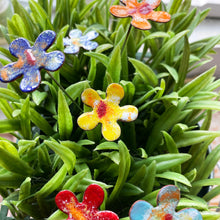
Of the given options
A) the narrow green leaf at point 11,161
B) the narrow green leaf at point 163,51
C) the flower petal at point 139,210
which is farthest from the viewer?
the narrow green leaf at point 163,51

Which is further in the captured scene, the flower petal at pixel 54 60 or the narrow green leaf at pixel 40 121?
the narrow green leaf at pixel 40 121

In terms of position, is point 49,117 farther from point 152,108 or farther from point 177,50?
point 177,50

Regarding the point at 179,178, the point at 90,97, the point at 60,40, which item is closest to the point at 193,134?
the point at 179,178

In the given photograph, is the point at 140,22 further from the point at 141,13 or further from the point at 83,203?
the point at 83,203

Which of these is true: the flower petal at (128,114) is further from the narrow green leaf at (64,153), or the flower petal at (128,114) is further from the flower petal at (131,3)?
the flower petal at (131,3)

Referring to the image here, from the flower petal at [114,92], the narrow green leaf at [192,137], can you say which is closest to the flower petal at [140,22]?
the flower petal at [114,92]

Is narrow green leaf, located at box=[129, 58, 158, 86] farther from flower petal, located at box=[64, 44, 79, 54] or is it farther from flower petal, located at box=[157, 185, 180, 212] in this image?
flower petal, located at box=[157, 185, 180, 212]
